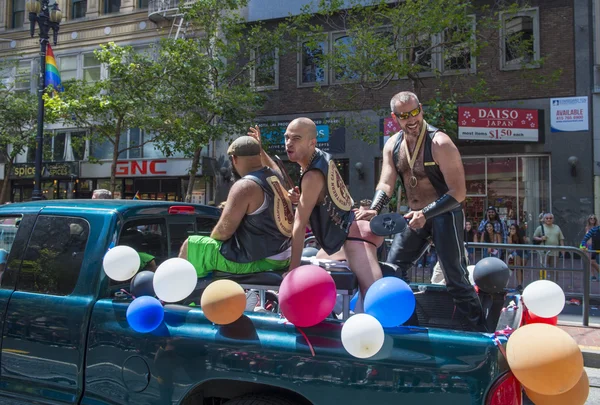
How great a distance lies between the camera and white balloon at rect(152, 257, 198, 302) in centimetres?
255

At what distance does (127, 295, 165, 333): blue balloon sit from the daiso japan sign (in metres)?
14.8

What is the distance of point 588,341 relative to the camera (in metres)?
6.49

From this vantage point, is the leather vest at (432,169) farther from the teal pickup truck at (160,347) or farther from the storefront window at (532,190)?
the storefront window at (532,190)

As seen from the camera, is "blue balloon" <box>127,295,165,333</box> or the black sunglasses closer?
"blue balloon" <box>127,295,165,333</box>

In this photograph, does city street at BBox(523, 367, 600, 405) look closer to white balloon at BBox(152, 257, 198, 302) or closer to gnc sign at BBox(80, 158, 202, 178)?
white balloon at BBox(152, 257, 198, 302)

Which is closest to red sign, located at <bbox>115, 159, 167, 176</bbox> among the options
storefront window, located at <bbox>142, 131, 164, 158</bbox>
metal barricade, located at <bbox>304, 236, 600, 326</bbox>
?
storefront window, located at <bbox>142, 131, 164, 158</bbox>

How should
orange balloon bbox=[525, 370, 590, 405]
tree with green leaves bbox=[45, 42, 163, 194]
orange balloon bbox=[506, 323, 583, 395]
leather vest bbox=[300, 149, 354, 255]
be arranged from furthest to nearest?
tree with green leaves bbox=[45, 42, 163, 194] → leather vest bbox=[300, 149, 354, 255] → orange balloon bbox=[525, 370, 590, 405] → orange balloon bbox=[506, 323, 583, 395]

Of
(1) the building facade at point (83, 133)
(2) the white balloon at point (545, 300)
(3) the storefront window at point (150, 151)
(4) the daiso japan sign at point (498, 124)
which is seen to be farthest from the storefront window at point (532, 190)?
(2) the white balloon at point (545, 300)

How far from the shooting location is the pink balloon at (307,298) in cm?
223

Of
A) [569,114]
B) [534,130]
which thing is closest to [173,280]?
[534,130]

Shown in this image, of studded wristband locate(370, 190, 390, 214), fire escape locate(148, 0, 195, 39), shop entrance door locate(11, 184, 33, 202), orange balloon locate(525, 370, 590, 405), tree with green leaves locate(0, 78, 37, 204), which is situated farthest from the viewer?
shop entrance door locate(11, 184, 33, 202)

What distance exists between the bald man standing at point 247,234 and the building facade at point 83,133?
54.5 ft

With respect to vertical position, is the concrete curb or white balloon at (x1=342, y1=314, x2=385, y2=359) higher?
white balloon at (x1=342, y1=314, x2=385, y2=359)

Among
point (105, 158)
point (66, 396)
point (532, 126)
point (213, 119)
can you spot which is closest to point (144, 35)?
point (105, 158)
